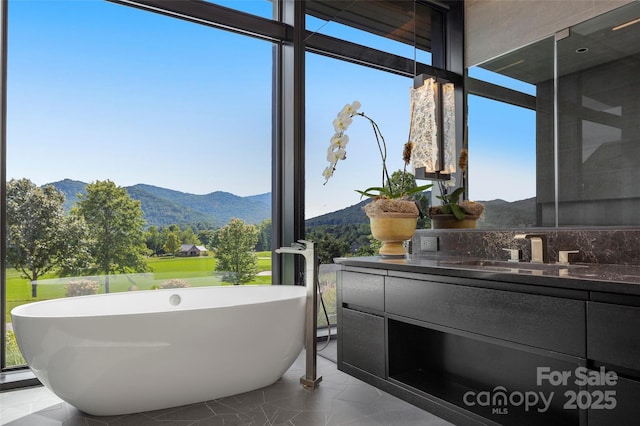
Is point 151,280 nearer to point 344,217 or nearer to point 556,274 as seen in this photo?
point 344,217

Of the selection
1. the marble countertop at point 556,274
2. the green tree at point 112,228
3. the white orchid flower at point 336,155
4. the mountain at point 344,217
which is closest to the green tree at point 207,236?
the green tree at point 112,228

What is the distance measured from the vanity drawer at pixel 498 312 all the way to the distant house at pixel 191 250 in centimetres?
159

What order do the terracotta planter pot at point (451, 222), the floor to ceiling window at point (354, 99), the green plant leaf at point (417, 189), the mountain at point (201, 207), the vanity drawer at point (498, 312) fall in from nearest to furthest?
the vanity drawer at point (498, 312), the terracotta planter pot at point (451, 222), the green plant leaf at point (417, 189), the floor to ceiling window at point (354, 99), the mountain at point (201, 207)

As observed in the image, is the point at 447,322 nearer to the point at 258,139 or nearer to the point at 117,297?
the point at 117,297

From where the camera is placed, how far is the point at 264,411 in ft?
6.98

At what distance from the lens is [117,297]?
98.4 inches

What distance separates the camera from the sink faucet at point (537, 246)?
1.91 metres

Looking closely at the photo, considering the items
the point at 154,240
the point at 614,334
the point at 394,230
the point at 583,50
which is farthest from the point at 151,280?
the point at 583,50

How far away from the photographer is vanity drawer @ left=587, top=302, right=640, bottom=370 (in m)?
1.20

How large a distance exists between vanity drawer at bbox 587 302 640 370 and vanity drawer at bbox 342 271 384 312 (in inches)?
37.5

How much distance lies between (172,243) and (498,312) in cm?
220

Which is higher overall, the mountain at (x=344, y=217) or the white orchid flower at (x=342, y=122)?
the white orchid flower at (x=342, y=122)

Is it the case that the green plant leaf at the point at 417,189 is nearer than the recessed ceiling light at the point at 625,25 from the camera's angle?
No

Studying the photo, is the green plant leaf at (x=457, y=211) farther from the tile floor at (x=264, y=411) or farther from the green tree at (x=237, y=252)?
the green tree at (x=237, y=252)
